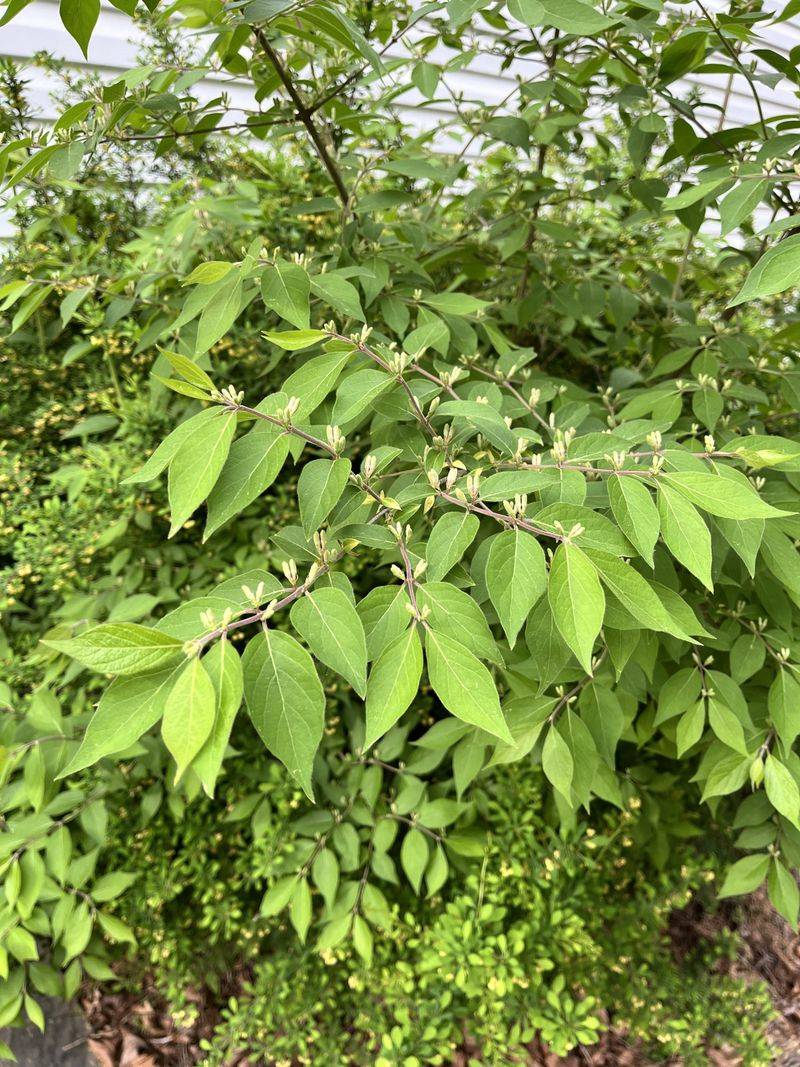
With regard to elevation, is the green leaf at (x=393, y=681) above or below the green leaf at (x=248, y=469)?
below

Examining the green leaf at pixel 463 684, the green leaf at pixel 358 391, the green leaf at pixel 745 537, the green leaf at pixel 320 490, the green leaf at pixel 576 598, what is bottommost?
the green leaf at pixel 745 537

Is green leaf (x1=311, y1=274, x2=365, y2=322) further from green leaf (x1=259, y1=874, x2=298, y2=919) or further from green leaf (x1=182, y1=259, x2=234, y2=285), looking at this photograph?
green leaf (x1=259, y1=874, x2=298, y2=919)

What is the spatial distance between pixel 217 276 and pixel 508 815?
1.59m

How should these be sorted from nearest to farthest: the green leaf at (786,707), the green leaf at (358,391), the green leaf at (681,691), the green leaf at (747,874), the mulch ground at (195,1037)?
the green leaf at (358,391) < the green leaf at (786,707) < the green leaf at (681,691) < the green leaf at (747,874) < the mulch ground at (195,1037)

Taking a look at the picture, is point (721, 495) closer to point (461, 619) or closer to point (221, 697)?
point (461, 619)

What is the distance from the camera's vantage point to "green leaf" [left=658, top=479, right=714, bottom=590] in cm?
77

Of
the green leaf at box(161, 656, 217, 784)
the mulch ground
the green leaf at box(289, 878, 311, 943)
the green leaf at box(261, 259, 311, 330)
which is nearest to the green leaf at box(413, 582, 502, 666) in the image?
the green leaf at box(161, 656, 217, 784)

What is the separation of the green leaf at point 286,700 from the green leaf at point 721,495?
1.65 ft

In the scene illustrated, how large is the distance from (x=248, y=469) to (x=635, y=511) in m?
0.49

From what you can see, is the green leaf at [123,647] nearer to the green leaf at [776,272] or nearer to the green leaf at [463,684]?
the green leaf at [463,684]

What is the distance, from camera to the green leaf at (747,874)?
1.36 m

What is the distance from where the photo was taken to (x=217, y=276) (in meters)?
0.90

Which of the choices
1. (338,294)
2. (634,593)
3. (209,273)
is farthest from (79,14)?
(634,593)

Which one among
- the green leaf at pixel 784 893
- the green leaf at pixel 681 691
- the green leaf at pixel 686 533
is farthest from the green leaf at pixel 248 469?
the green leaf at pixel 784 893
